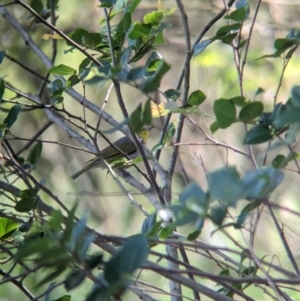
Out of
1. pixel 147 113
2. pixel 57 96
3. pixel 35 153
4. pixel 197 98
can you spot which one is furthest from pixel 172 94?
pixel 147 113

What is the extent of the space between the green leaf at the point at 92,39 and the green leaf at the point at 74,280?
2.35ft

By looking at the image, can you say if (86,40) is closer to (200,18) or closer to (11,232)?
(11,232)

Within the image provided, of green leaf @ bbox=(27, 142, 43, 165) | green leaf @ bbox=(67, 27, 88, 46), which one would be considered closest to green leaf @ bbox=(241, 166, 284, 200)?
green leaf @ bbox=(67, 27, 88, 46)

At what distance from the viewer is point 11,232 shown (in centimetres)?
124

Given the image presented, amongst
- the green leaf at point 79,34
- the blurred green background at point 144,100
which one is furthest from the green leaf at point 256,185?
the blurred green background at point 144,100

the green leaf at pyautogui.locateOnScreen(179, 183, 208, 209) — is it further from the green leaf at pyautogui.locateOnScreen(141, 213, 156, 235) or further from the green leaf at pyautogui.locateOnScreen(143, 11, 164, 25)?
the green leaf at pyautogui.locateOnScreen(143, 11, 164, 25)

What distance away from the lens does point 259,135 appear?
923 millimetres

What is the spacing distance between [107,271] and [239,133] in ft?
11.0

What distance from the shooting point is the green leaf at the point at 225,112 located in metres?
0.91

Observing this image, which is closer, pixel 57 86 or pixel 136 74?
pixel 136 74

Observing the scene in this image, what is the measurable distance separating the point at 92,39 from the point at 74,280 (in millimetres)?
730

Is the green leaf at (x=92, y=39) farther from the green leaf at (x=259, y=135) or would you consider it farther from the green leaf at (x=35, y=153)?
the green leaf at (x=259, y=135)

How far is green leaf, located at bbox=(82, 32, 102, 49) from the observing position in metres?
1.34

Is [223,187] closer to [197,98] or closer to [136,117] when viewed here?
[136,117]
